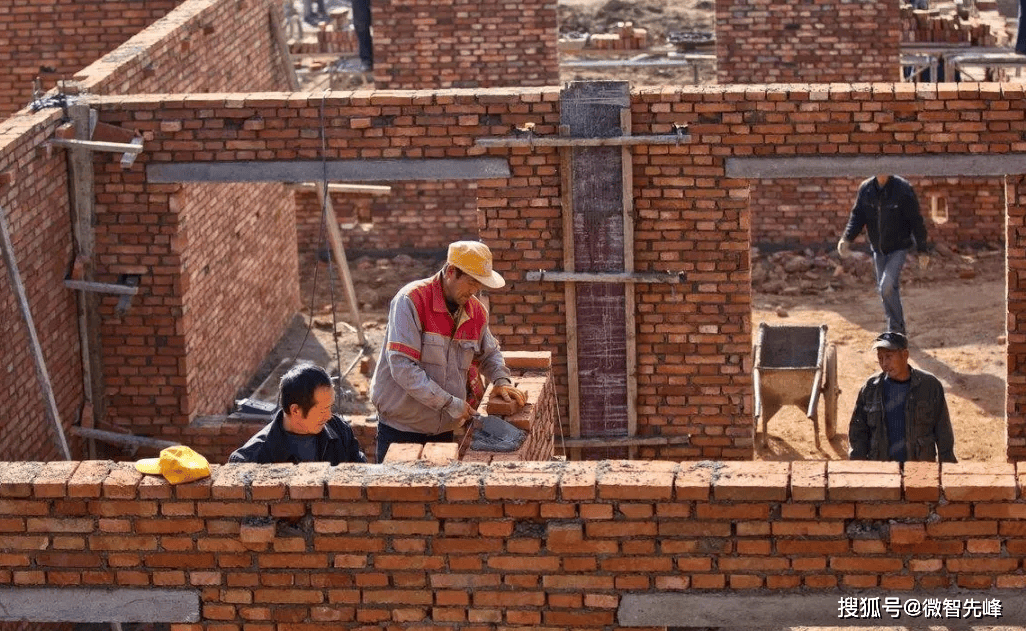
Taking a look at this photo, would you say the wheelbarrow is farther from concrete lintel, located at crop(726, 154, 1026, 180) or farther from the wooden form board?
concrete lintel, located at crop(726, 154, 1026, 180)

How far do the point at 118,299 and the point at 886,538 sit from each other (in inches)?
252

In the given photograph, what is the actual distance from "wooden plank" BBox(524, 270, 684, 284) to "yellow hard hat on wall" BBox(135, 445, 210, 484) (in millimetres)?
4632

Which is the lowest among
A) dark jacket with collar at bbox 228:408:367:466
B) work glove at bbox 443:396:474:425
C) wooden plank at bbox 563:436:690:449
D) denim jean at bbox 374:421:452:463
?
wooden plank at bbox 563:436:690:449

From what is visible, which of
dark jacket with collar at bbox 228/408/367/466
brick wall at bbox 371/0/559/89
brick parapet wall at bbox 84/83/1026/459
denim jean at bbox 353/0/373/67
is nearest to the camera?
dark jacket with collar at bbox 228/408/367/466

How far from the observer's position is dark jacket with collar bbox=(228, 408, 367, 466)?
22.6 ft

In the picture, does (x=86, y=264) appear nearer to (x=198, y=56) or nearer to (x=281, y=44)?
(x=198, y=56)

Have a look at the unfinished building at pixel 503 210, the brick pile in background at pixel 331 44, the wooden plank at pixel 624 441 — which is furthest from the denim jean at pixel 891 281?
the brick pile in background at pixel 331 44

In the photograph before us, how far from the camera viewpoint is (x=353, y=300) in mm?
14016

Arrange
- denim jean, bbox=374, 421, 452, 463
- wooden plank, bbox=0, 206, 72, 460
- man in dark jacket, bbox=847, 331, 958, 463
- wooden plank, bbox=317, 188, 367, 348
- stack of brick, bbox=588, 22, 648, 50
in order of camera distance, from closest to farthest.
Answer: denim jean, bbox=374, 421, 452, 463 → man in dark jacket, bbox=847, 331, 958, 463 → wooden plank, bbox=0, 206, 72, 460 → wooden plank, bbox=317, 188, 367, 348 → stack of brick, bbox=588, 22, 648, 50

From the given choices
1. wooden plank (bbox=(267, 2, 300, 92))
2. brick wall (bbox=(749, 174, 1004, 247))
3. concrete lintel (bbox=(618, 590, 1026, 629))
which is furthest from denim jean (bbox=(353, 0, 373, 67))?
concrete lintel (bbox=(618, 590, 1026, 629))

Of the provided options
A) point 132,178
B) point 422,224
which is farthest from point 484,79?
point 132,178

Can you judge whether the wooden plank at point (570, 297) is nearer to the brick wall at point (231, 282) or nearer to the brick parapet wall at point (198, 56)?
the brick wall at point (231, 282)

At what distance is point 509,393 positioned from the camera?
8.00 meters

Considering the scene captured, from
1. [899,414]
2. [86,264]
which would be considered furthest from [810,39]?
[899,414]
